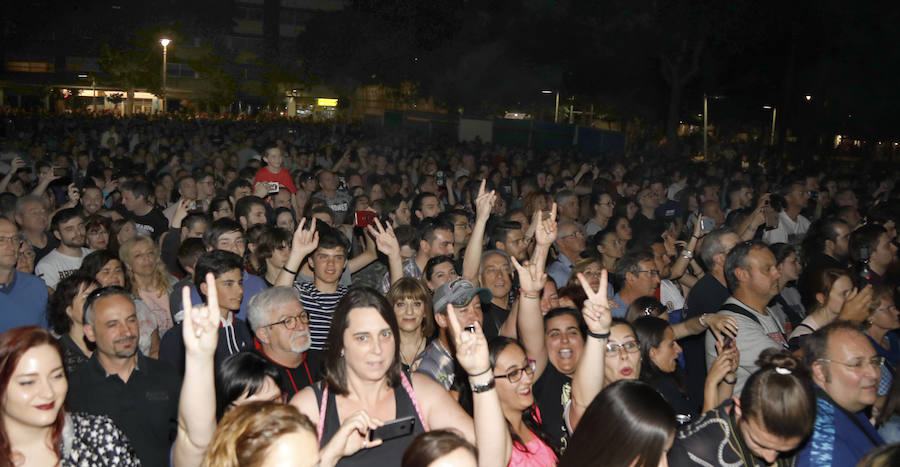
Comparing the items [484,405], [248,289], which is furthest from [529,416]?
[248,289]

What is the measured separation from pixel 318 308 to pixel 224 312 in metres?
0.68

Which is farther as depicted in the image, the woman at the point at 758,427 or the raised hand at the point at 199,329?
the woman at the point at 758,427

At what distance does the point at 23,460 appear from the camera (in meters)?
2.79

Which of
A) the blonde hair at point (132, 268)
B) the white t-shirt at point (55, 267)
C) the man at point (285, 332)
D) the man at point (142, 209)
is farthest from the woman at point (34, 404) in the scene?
the man at point (142, 209)

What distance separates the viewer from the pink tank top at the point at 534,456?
3312 millimetres

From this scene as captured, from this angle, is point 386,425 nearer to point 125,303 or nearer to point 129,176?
point 125,303

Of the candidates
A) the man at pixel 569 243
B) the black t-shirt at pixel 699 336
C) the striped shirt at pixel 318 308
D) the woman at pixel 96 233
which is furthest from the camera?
the man at pixel 569 243

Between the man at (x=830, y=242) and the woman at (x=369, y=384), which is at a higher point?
the man at (x=830, y=242)

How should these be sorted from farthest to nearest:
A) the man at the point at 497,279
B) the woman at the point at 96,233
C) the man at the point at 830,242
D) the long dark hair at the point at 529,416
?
1. the man at the point at 830,242
2. the woman at the point at 96,233
3. the man at the point at 497,279
4. the long dark hair at the point at 529,416

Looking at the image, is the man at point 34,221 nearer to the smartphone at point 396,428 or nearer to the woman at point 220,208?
the woman at point 220,208

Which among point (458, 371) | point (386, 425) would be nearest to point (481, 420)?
point (386, 425)

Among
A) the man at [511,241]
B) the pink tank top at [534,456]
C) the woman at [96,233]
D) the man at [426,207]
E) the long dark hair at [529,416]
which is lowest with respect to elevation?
the pink tank top at [534,456]

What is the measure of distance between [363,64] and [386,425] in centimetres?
3895

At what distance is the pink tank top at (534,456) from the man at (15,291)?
326cm
